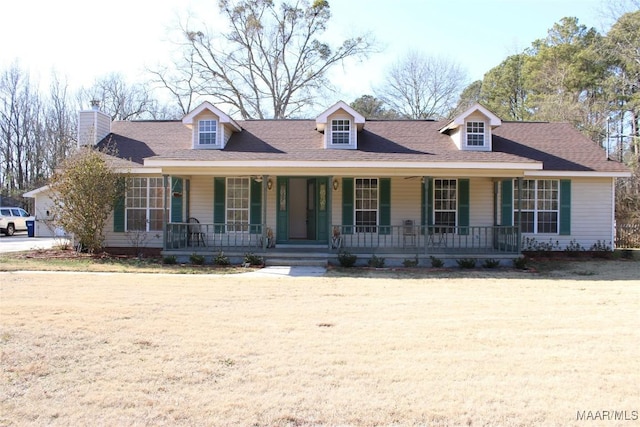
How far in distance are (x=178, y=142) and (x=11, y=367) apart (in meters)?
12.9

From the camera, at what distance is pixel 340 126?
15.2 metres

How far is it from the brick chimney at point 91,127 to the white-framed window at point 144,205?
108 inches

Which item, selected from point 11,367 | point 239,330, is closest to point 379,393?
point 239,330

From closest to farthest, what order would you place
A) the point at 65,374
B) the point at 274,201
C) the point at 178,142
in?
the point at 65,374, the point at 274,201, the point at 178,142

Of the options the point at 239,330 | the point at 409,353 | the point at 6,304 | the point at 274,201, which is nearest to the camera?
the point at 409,353

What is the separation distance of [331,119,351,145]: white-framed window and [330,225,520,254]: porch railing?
2.78 meters

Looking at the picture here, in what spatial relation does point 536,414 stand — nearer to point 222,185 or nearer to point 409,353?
point 409,353

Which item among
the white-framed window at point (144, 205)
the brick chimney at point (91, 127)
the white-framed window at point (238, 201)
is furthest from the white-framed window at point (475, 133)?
the brick chimney at point (91, 127)

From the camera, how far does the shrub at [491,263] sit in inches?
516

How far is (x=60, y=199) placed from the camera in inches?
563

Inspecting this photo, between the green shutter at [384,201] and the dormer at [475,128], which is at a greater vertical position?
the dormer at [475,128]

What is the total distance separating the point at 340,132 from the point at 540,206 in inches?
270

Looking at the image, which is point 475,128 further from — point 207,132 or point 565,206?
point 207,132

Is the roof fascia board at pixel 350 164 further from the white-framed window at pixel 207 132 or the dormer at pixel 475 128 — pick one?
the white-framed window at pixel 207 132
